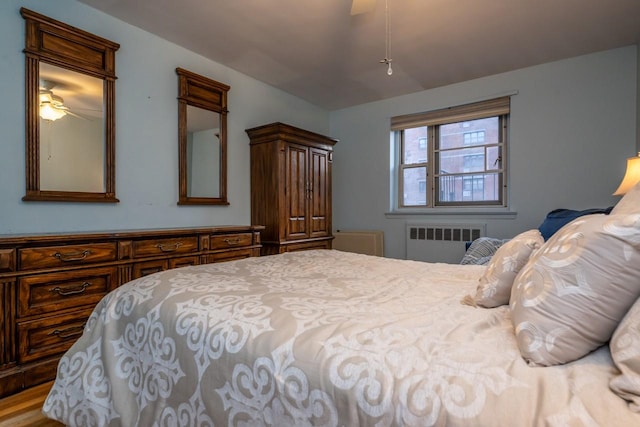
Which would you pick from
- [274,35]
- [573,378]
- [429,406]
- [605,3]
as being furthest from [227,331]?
[605,3]

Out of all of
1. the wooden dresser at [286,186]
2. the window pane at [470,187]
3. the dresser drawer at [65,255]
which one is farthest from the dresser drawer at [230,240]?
the window pane at [470,187]

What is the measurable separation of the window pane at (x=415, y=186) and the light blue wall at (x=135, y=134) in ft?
6.95

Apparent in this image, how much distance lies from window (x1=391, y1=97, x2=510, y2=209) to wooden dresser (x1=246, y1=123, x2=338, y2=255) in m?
1.24

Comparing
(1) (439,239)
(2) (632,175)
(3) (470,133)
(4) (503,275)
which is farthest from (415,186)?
(4) (503,275)

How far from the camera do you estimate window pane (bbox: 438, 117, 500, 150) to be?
3.80m

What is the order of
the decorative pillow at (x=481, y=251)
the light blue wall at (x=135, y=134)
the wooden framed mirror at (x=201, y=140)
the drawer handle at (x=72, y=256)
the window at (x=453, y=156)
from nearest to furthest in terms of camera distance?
the drawer handle at (x=72, y=256) → the light blue wall at (x=135, y=134) → the decorative pillow at (x=481, y=251) → the wooden framed mirror at (x=201, y=140) → the window at (x=453, y=156)

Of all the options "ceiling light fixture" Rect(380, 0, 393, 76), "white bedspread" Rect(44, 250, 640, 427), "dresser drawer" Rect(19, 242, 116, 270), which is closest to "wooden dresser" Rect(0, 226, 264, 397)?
"dresser drawer" Rect(19, 242, 116, 270)

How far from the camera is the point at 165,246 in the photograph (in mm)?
2402

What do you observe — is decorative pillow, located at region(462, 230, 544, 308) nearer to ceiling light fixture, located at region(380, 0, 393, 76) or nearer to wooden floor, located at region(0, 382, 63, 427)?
ceiling light fixture, located at region(380, 0, 393, 76)

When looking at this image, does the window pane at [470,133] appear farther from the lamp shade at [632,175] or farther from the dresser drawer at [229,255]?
the dresser drawer at [229,255]

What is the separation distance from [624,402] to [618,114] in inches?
144

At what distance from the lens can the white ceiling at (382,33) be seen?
7.82ft

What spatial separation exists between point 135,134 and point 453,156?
11.5ft

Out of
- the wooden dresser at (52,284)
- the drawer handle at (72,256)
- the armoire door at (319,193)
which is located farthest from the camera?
the armoire door at (319,193)
